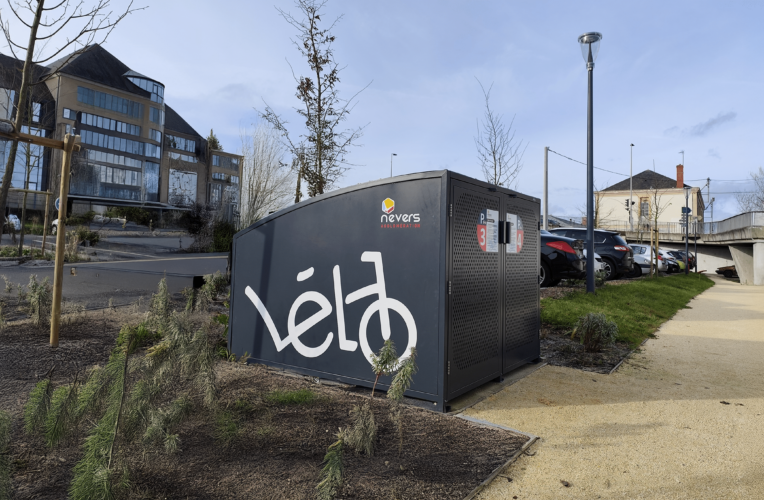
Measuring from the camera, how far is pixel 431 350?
155 inches

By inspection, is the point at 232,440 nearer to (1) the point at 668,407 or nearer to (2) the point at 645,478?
(2) the point at 645,478

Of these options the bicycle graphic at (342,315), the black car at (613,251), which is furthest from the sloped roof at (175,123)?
the bicycle graphic at (342,315)

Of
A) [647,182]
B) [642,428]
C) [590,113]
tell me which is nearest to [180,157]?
[590,113]

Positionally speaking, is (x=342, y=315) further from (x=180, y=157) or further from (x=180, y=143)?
(x=180, y=143)

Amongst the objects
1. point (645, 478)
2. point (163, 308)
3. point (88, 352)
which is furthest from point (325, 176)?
point (645, 478)

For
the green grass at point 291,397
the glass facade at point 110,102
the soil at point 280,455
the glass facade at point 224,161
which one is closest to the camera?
the soil at point 280,455

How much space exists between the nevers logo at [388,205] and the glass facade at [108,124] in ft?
161

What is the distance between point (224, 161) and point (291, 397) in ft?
202

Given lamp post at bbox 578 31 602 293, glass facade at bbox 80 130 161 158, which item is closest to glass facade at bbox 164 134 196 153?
glass facade at bbox 80 130 161 158

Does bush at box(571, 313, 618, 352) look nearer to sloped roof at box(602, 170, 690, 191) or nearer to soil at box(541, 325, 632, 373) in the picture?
soil at box(541, 325, 632, 373)

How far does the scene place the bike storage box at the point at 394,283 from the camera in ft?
13.0

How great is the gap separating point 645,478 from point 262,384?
9.90 ft

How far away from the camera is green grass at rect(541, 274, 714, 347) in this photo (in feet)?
26.5

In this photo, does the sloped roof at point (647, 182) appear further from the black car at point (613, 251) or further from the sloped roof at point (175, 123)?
the black car at point (613, 251)
